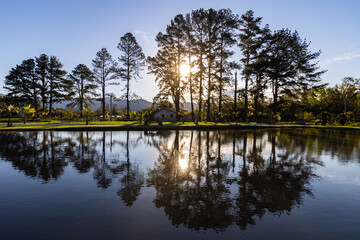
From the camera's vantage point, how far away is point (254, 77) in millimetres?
47156

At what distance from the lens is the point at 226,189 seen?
6863mm

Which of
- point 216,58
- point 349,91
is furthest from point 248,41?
point 349,91

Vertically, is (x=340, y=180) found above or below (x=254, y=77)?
below

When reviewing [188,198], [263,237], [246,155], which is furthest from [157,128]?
[263,237]

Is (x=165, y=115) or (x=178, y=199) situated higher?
(x=165, y=115)

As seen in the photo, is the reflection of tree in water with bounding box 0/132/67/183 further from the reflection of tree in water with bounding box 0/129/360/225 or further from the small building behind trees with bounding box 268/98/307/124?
the small building behind trees with bounding box 268/98/307/124

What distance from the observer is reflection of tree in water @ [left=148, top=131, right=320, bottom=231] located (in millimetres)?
5074

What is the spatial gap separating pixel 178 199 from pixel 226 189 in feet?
5.80

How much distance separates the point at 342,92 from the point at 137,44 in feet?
195

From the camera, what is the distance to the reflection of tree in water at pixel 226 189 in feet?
16.6

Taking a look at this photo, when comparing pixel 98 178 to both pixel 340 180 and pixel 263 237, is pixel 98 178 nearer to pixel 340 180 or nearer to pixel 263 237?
pixel 263 237

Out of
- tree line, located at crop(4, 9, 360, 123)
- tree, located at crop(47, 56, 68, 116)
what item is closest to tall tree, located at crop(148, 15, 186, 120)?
tree line, located at crop(4, 9, 360, 123)

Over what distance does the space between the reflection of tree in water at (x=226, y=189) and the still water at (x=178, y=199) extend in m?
0.03

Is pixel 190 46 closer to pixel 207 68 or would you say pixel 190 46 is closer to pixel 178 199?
pixel 207 68
